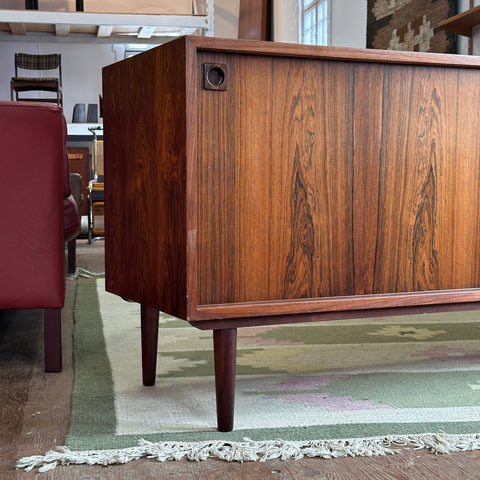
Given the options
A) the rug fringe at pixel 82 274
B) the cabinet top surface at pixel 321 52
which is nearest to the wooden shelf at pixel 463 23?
the cabinet top surface at pixel 321 52

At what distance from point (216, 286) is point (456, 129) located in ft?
2.06

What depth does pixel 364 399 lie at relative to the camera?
4.86ft

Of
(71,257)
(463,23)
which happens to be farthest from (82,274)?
(463,23)

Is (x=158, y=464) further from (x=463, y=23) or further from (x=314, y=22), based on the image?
(x=314, y=22)

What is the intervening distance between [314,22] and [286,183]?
4967 millimetres

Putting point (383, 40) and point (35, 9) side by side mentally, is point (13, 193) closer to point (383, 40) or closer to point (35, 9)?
point (383, 40)

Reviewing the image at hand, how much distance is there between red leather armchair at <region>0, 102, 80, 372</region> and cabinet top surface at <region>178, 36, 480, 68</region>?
646 mm

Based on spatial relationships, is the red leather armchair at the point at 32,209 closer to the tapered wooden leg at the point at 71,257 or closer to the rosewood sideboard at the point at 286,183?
the rosewood sideboard at the point at 286,183

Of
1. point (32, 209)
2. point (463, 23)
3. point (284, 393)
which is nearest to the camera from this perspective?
point (284, 393)

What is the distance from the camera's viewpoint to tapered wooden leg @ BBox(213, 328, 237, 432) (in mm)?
1271

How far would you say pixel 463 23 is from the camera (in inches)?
116

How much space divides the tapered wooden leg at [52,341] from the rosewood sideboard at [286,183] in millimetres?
353

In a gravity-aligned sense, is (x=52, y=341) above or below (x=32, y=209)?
below

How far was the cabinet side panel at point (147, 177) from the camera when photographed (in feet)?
4.02
